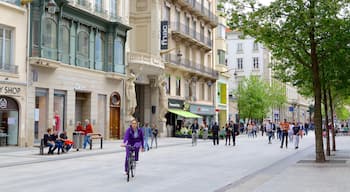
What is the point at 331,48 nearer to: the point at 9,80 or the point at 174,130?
the point at 9,80

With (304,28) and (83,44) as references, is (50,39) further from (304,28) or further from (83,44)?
(304,28)

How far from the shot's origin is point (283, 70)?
22641mm

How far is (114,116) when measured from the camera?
123ft

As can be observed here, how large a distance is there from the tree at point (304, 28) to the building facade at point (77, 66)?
440 inches

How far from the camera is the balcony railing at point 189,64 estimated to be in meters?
45.9

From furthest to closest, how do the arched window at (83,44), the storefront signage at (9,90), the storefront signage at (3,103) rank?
the arched window at (83,44) → the storefront signage at (3,103) → the storefront signage at (9,90)

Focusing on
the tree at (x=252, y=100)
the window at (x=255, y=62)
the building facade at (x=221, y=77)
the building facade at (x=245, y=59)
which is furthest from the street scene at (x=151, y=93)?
the window at (x=255, y=62)

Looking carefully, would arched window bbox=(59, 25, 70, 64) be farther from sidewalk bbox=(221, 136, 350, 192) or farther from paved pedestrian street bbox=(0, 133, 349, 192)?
sidewalk bbox=(221, 136, 350, 192)

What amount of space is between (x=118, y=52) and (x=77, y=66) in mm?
5520

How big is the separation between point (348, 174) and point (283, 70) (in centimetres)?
864

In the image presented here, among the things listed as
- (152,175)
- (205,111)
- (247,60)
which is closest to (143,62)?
(205,111)

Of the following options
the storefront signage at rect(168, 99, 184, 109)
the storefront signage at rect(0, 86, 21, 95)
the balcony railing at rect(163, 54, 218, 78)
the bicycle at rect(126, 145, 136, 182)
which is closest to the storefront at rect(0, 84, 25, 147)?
the storefront signage at rect(0, 86, 21, 95)

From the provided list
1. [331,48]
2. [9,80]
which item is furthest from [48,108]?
[331,48]

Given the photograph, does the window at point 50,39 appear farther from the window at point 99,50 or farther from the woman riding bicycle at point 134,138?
the woman riding bicycle at point 134,138
